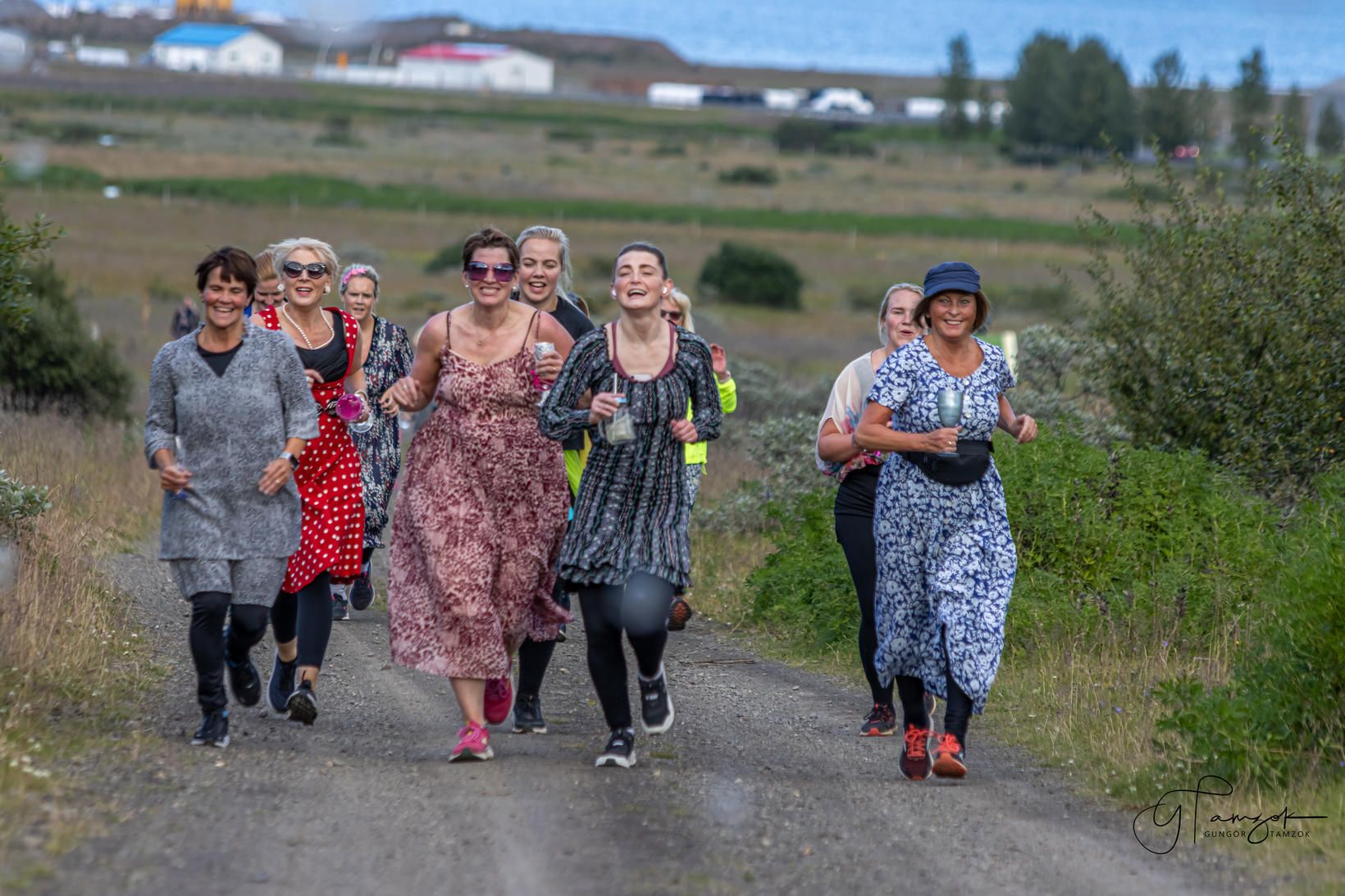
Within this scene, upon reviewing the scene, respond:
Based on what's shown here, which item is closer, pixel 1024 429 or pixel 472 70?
pixel 1024 429

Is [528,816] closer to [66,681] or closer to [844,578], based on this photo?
[66,681]

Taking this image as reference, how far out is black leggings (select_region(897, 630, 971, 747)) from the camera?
7027 millimetres

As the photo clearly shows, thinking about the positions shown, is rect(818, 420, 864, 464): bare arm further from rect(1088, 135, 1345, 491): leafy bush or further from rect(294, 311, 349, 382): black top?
rect(1088, 135, 1345, 491): leafy bush

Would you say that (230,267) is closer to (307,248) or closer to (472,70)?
(307,248)

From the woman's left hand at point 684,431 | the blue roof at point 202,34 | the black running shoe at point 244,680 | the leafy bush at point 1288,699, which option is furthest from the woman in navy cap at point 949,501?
the blue roof at point 202,34

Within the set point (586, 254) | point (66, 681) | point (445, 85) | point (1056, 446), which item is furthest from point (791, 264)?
point (445, 85)

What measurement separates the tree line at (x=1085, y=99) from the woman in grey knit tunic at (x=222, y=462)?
9002 centimetres

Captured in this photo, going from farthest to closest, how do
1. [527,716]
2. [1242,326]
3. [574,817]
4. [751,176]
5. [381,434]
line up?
[751,176]
[1242,326]
[381,434]
[527,716]
[574,817]

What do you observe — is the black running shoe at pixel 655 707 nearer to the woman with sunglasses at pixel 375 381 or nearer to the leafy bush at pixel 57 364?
the woman with sunglasses at pixel 375 381

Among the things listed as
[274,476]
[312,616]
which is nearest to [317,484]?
[312,616]

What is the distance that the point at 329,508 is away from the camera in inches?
302

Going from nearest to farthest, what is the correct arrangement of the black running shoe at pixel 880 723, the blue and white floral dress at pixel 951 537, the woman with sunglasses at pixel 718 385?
1. the blue and white floral dress at pixel 951 537
2. the black running shoe at pixel 880 723
3. the woman with sunglasses at pixel 718 385

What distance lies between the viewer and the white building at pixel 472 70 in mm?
146000

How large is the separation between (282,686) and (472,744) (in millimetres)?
1301
